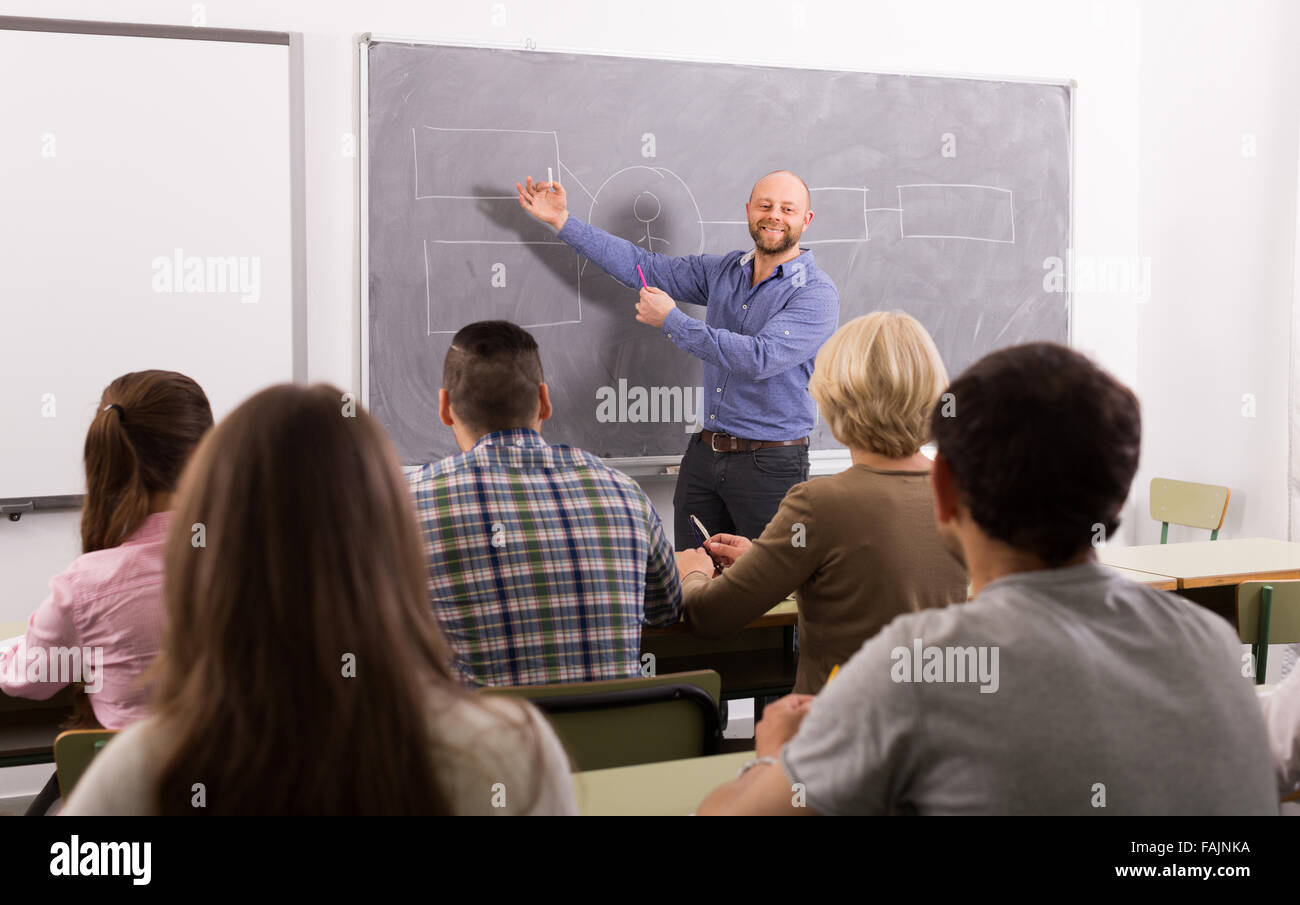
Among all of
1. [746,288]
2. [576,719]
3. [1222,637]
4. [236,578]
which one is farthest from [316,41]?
[1222,637]

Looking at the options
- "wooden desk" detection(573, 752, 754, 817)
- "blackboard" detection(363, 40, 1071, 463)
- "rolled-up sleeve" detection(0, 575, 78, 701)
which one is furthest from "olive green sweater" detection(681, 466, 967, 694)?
"blackboard" detection(363, 40, 1071, 463)

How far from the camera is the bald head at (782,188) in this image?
153 inches

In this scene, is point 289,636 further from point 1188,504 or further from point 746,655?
point 1188,504

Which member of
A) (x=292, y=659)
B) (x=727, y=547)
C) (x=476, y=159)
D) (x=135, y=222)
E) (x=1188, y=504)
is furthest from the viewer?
(x=1188, y=504)

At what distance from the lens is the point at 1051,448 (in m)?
1.04

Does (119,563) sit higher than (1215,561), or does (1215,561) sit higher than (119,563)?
(119,563)

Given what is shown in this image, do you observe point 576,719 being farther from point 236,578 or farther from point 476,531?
point 236,578

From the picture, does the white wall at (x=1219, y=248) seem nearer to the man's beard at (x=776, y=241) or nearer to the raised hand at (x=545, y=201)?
the man's beard at (x=776, y=241)

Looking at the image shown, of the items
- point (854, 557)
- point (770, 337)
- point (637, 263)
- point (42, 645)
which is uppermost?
point (637, 263)

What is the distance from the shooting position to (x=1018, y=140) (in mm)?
4375

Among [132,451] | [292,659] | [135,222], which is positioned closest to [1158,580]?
[132,451]

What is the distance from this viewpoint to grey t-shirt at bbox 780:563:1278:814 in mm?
951

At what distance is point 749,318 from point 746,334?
0.19ft
